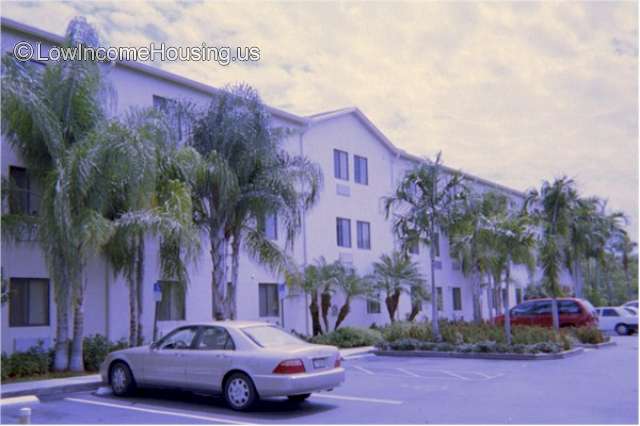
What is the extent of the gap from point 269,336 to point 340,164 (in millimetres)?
19162

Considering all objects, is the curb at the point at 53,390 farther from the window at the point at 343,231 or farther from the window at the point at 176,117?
the window at the point at 343,231

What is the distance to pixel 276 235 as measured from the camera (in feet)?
86.7

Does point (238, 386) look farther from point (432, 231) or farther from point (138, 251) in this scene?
point (432, 231)

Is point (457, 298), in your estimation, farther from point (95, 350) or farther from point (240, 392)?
point (240, 392)

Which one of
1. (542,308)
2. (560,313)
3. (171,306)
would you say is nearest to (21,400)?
(171,306)

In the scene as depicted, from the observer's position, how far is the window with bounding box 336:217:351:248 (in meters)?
30.3

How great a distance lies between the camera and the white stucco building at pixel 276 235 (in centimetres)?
1805

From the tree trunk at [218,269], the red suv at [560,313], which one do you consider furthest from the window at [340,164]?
the tree trunk at [218,269]

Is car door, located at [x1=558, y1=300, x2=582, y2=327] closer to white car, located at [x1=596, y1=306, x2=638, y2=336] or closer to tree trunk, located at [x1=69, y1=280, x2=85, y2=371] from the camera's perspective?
white car, located at [x1=596, y1=306, x2=638, y2=336]

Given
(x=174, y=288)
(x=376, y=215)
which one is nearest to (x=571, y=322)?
(x=376, y=215)

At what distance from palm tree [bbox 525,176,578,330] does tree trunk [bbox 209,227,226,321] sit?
13419 millimetres

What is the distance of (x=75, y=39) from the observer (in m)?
16.9

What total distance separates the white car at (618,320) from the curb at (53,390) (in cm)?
2525

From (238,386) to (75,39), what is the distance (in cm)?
980
